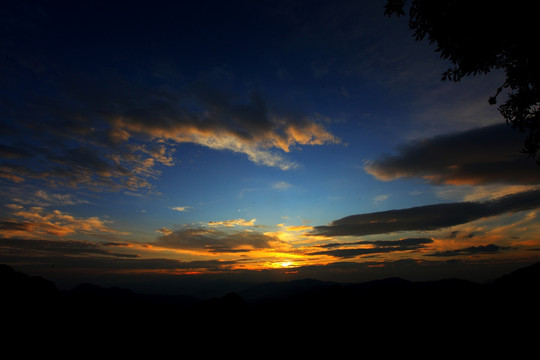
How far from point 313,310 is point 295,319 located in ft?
59.1

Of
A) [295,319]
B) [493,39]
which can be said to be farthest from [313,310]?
[493,39]

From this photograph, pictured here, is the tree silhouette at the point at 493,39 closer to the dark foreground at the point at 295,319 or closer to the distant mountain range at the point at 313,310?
the dark foreground at the point at 295,319

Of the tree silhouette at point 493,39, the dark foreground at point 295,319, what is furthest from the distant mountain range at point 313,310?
the tree silhouette at point 493,39

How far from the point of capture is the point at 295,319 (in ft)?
521

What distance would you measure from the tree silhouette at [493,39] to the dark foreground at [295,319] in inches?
5717

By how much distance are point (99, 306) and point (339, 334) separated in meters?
146

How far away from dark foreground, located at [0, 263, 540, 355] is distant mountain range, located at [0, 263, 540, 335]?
0.48 meters

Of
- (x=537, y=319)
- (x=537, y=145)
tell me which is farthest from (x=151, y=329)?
(x=537, y=319)

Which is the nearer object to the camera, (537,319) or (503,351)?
(503,351)

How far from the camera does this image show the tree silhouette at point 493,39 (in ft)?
28.1

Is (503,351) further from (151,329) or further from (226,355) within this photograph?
(151,329)

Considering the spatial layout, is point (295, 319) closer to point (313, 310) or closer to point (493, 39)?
point (313, 310)

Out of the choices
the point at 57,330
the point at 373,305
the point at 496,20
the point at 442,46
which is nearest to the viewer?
the point at 496,20

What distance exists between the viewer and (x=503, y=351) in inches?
3846
